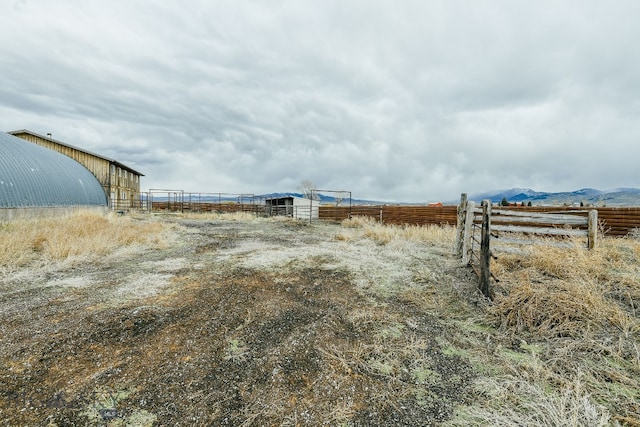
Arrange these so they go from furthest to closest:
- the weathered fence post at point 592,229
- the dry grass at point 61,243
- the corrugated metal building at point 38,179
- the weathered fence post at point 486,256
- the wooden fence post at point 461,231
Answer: the corrugated metal building at point 38,179 → the wooden fence post at point 461,231 → the dry grass at point 61,243 → the weathered fence post at point 592,229 → the weathered fence post at point 486,256

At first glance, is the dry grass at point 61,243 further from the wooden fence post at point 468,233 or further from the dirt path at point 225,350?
the wooden fence post at point 468,233

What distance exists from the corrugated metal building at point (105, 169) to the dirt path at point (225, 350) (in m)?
26.4

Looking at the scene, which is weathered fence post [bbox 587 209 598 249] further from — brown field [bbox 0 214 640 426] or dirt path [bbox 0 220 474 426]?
dirt path [bbox 0 220 474 426]

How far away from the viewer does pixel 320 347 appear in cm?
342

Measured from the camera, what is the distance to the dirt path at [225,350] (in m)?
2.46

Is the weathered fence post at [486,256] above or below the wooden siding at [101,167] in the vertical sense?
below

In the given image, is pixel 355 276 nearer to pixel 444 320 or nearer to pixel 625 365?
pixel 444 320

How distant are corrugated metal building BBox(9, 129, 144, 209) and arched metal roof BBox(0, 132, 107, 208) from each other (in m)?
3.44

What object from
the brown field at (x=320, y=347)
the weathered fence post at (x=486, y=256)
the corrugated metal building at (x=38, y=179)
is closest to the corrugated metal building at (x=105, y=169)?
the corrugated metal building at (x=38, y=179)

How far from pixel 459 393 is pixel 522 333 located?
6.11 ft

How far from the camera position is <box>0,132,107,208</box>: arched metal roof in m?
14.3

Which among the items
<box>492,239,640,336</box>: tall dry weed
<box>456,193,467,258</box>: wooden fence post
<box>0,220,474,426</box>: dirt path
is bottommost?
<box>0,220,474,426</box>: dirt path

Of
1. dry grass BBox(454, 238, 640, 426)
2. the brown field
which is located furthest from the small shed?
dry grass BBox(454, 238, 640, 426)

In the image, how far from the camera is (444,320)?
4.41 meters
